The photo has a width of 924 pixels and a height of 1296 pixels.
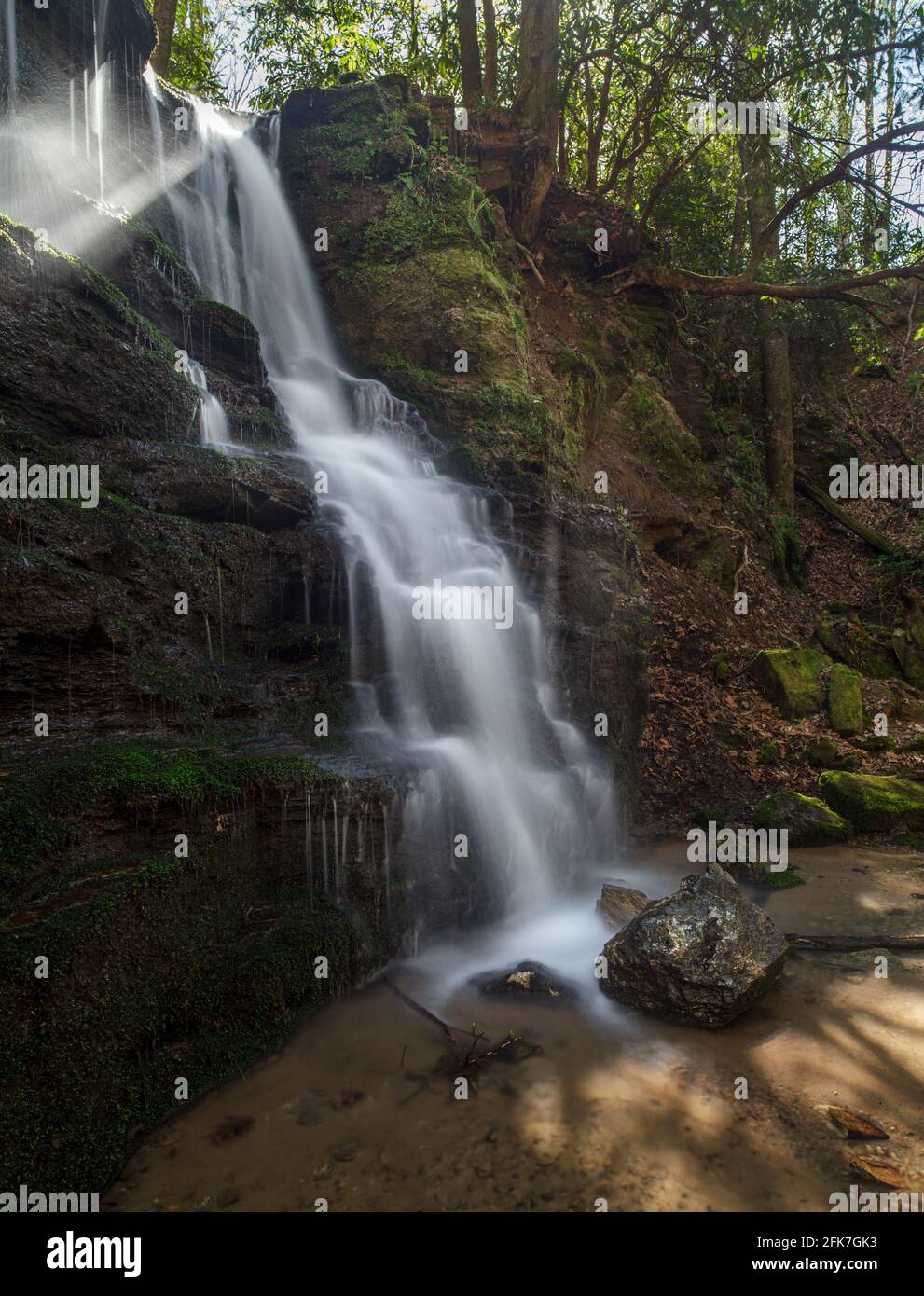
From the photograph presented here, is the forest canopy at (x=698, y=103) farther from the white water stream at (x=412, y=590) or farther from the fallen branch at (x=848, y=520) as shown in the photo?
the white water stream at (x=412, y=590)

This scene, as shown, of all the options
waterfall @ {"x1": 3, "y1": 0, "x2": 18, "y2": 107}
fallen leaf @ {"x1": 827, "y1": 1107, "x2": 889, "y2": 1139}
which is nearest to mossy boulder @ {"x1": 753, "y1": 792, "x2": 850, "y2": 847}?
fallen leaf @ {"x1": 827, "y1": 1107, "x2": 889, "y2": 1139}

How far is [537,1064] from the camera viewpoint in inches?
153

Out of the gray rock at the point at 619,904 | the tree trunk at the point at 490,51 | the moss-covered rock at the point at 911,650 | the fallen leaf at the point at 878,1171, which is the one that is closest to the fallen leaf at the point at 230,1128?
the fallen leaf at the point at 878,1171

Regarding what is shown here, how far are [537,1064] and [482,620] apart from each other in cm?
456

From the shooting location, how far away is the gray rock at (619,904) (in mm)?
5590

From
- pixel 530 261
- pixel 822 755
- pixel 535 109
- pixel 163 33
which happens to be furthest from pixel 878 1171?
pixel 163 33

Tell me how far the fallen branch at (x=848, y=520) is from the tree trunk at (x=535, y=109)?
8.23 m

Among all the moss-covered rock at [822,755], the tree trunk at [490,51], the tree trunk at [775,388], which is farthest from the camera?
the tree trunk at [775,388]

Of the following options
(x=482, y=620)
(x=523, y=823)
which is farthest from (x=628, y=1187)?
(x=482, y=620)

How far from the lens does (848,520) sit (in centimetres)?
1545

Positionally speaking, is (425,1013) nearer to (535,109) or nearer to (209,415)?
(209,415)

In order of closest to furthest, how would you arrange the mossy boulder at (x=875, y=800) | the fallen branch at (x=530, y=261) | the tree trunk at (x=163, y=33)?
the mossy boulder at (x=875, y=800) < the fallen branch at (x=530, y=261) < the tree trunk at (x=163, y=33)

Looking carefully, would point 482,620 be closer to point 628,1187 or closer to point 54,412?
point 54,412

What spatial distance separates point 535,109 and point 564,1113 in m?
15.3
